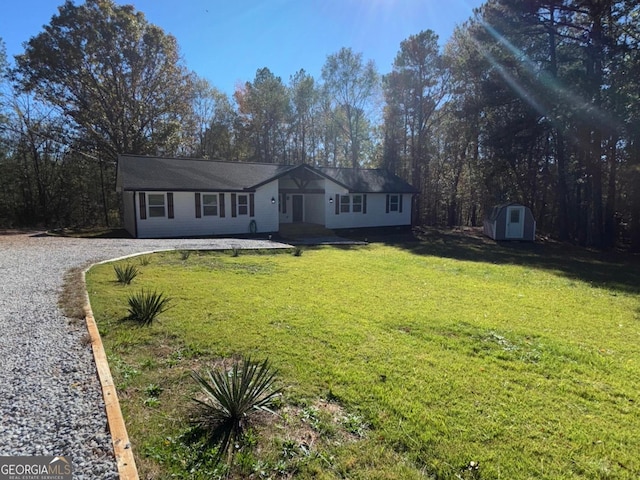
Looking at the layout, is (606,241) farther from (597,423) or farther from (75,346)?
(75,346)

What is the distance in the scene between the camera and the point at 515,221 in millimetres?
19641

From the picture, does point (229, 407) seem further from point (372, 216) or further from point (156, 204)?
point (372, 216)

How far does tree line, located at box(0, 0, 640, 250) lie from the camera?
663 inches

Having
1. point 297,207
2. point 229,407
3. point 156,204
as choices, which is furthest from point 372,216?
point 229,407

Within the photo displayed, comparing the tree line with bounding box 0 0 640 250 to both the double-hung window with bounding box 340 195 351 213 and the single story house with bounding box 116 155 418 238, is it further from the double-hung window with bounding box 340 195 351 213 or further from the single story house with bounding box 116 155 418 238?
the double-hung window with bounding box 340 195 351 213

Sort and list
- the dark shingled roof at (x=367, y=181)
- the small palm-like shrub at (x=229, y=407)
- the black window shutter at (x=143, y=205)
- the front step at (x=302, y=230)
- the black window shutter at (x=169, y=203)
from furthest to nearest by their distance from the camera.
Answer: the dark shingled roof at (x=367, y=181), the front step at (x=302, y=230), the black window shutter at (x=169, y=203), the black window shutter at (x=143, y=205), the small palm-like shrub at (x=229, y=407)

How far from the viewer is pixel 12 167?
76.7 feet

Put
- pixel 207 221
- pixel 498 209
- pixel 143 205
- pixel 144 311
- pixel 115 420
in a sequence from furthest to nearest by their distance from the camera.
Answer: pixel 498 209
pixel 207 221
pixel 143 205
pixel 144 311
pixel 115 420

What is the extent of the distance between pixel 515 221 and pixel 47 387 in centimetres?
2092

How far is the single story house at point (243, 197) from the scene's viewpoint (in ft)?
54.4

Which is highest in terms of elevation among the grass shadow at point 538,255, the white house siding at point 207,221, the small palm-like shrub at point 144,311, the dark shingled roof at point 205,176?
the dark shingled roof at point 205,176

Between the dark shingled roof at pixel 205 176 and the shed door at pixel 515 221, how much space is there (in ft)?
20.5

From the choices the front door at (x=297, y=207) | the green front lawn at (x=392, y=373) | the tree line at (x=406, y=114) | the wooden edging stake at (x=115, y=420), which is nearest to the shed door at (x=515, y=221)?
the tree line at (x=406, y=114)

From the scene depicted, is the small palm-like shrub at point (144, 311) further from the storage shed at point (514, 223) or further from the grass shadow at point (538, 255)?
the storage shed at point (514, 223)
